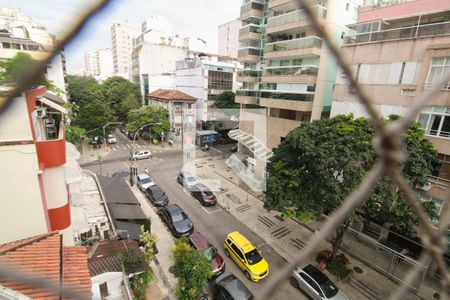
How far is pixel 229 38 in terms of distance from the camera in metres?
62.6

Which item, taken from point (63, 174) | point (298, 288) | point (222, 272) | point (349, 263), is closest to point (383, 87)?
point (349, 263)

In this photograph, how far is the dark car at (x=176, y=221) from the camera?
12.4m

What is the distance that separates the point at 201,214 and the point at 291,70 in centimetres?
1180

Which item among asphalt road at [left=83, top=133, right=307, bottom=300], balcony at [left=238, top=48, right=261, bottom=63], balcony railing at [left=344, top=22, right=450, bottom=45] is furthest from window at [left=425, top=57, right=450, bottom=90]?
balcony at [left=238, top=48, right=261, bottom=63]

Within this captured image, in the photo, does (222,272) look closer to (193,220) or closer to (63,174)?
(193,220)

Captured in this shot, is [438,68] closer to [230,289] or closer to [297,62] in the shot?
[297,62]

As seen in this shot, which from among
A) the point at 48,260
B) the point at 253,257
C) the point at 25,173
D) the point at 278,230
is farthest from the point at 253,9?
the point at 48,260

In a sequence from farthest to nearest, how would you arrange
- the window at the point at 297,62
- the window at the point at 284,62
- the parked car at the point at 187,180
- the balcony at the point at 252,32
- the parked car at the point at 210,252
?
1. the balcony at the point at 252,32
2. the parked car at the point at 187,180
3. the window at the point at 284,62
4. the window at the point at 297,62
5. the parked car at the point at 210,252

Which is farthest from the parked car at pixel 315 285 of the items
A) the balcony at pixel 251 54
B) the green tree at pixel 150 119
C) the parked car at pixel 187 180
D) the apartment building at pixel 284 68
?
the green tree at pixel 150 119

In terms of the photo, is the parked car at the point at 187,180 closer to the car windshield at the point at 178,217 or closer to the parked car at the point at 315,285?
the car windshield at the point at 178,217

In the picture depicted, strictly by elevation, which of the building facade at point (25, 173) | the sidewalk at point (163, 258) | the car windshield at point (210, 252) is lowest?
the sidewalk at point (163, 258)

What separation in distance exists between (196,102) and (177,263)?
25952mm

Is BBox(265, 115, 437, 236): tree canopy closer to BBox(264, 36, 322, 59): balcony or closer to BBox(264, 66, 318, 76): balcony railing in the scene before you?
BBox(264, 66, 318, 76): balcony railing

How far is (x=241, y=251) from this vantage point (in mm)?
10352
